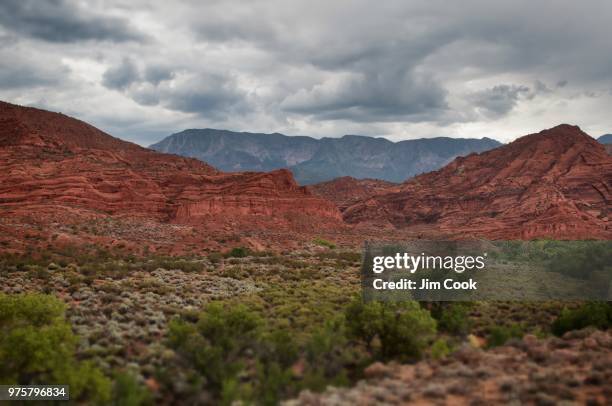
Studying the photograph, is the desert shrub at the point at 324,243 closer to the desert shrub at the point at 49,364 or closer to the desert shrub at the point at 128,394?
the desert shrub at the point at 49,364

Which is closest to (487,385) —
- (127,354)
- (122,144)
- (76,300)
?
(127,354)

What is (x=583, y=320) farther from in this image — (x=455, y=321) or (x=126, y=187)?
(x=126, y=187)

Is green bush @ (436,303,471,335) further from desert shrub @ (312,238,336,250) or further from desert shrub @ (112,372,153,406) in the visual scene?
desert shrub @ (312,238,336,250)

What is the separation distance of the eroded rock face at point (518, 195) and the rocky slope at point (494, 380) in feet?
209

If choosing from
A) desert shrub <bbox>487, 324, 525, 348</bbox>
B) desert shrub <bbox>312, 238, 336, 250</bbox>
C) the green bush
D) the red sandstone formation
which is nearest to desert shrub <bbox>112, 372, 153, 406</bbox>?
desert shrub <bbox>487, 324, 525, 348</bbox>

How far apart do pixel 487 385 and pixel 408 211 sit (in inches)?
4096

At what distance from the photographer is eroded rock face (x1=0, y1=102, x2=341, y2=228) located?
5751 centimetres

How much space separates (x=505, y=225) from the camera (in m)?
83.8

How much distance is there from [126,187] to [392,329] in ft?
179

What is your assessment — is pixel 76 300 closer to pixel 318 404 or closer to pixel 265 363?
pixel 265 363

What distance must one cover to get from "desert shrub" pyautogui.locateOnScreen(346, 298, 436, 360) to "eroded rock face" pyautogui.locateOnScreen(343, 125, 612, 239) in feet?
205

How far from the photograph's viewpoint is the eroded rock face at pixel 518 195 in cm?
7931

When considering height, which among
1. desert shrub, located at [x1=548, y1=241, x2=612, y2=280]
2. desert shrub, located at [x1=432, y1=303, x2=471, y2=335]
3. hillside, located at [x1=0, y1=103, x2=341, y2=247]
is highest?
hillside, located at [x1=0, y1=103, x2=341, y2=247]

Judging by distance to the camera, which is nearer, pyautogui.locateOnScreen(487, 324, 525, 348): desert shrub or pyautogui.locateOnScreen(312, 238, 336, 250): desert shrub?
pyautogui.locateOnScreen(487, 324, 525, 348): desert shrub
